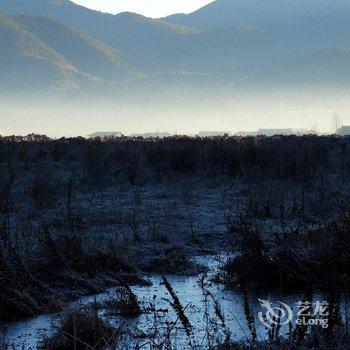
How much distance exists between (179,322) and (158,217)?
6.03 metres

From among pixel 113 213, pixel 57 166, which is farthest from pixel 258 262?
pixel 57 166

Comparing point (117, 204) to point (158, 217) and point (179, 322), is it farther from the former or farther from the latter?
point (179, 322)

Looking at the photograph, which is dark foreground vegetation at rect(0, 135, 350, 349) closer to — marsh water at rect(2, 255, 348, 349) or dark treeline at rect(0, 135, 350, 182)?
dark treeline at rect(0, 135, 350, 182)

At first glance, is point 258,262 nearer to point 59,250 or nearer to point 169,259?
point 169,259

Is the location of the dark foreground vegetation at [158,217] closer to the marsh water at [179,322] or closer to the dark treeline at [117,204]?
the dark treeline at [117,204]

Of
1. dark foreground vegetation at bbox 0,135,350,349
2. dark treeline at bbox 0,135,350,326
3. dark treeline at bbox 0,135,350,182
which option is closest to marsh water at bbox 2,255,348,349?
dark foreground vegetation at bbox 0,135,350,349

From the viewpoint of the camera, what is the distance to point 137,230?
1052 cm

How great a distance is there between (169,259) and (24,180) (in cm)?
851

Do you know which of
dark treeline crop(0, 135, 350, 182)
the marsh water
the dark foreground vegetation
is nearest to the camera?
the marsh water

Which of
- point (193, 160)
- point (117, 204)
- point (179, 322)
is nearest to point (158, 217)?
point (117, 204)

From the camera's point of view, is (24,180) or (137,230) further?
(24,180)

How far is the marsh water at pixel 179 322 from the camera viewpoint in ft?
18.5

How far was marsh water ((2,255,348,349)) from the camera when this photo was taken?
5.65m

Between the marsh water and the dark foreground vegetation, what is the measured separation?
230mm
